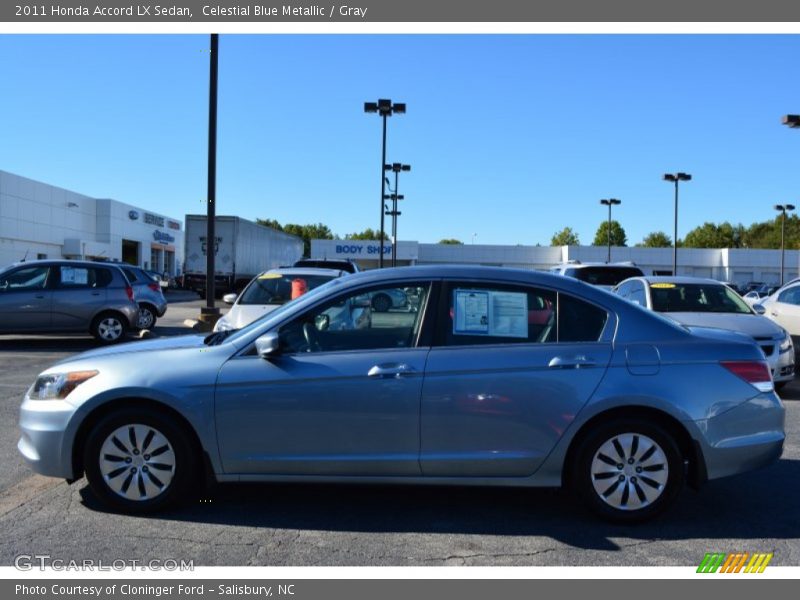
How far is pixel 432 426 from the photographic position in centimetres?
430

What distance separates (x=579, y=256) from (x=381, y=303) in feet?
208

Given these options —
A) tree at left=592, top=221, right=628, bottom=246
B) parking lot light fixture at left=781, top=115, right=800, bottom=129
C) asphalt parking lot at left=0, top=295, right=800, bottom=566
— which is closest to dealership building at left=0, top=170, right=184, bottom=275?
parking lot light fixture at left=781, top=115, right=800, bottom=129

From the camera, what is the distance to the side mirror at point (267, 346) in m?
4.33

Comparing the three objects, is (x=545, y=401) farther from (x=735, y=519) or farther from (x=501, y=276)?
(x=735, y=519)

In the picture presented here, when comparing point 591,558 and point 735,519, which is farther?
point 735,519

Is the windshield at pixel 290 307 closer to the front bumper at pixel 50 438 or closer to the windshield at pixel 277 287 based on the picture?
the front bumper at pixel 50 438

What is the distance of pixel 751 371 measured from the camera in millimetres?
4465

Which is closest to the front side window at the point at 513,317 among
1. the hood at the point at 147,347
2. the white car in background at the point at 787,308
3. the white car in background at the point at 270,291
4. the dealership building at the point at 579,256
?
the hood at the point at 147,347

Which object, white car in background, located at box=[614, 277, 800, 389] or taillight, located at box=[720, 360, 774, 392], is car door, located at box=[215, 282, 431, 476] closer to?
taillight, located at box=[720, 360, 774, 392]

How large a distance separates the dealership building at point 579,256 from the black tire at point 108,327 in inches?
2012

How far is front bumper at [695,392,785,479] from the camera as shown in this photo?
4355mm

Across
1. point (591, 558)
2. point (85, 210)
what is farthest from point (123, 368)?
point (85, 210)

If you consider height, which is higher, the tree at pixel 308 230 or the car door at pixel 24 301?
the tree at pixel 308 230

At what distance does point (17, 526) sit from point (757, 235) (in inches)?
4690
